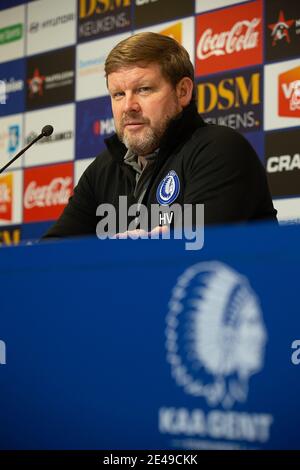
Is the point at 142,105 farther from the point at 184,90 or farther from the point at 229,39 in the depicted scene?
the point at 229,39

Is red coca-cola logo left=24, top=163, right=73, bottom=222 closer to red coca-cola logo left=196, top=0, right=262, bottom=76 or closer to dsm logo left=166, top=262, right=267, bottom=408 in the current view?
red coca-cola logo left=196, top=0, right=262, bottom=76

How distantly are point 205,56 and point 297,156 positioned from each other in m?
0.71

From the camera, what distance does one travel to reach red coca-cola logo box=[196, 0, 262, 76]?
3514mm

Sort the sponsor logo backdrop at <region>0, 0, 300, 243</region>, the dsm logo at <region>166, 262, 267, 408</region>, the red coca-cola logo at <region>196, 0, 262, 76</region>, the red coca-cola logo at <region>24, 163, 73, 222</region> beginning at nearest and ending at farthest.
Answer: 1. the dsm logo at <region>166, 262, 267, 408</region>
2. the sponsor logo backdrop at <region>0, 0, 300, 243</region>
3. the red coca-cola logo at <region>196, 0, 262, 76</region>
4. the red coca-cola logo at <region>24, 163, 73, 222</region>

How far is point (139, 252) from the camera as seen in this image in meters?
1.07

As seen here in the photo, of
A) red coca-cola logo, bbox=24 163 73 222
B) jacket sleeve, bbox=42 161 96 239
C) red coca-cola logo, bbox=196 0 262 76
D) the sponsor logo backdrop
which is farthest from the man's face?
red coca-cola logo, bbox=24 163 73 222

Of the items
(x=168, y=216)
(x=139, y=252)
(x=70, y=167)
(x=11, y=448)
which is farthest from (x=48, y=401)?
(x=70, y=167)

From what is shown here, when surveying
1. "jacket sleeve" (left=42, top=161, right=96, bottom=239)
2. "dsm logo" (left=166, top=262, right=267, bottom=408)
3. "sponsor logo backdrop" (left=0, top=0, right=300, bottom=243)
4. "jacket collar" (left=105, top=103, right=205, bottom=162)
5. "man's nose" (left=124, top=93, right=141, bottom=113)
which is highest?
"sponsor logo backdrop" (left=0, top=0, right=300, bottom=243)

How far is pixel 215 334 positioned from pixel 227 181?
101 centimetres

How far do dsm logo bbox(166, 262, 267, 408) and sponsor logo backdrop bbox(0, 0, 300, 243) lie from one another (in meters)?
2.34

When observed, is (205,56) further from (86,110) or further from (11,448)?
(11,448)

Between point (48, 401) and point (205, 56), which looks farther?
point (205, 56)

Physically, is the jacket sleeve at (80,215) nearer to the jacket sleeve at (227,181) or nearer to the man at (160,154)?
the man at (160,154)

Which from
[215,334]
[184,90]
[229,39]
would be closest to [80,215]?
[184,90]
